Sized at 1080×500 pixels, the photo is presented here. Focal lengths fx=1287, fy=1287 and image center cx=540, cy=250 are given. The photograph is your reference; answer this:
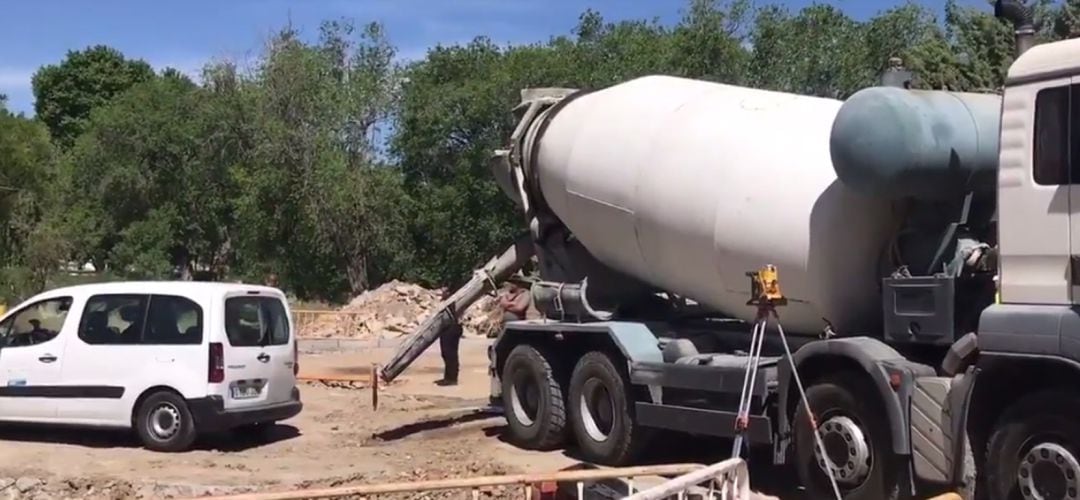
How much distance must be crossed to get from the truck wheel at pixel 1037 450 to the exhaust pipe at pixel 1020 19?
7.64ft

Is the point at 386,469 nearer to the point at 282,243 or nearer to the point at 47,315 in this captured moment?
the point at 47,315

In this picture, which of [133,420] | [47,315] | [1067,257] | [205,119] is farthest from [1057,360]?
[205,119]

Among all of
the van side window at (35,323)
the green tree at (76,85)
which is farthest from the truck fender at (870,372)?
the green tree at (76,85)

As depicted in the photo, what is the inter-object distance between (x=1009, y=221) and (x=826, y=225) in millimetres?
1838

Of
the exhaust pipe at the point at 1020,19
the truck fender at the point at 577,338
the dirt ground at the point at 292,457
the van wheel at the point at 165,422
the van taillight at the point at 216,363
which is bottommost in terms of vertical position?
the dirt ground at the point at 292,457

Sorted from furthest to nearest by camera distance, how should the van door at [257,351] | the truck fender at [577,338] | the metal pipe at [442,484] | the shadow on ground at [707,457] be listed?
the van door at [257,351] → the truck fender at [577,338] → the shadow on ground at [707,457] → the metal pipe at [442,484]

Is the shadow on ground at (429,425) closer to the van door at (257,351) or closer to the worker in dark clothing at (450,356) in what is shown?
the van door at (257,351)

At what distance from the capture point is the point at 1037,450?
299 inches

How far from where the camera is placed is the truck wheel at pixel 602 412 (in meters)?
11.6

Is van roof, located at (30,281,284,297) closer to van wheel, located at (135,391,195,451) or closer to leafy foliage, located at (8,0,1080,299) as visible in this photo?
van wheel, located at (135,391,195,451)

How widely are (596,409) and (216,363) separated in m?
3.79

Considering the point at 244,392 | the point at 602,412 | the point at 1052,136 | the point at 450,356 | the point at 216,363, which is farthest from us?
the point at 450,356

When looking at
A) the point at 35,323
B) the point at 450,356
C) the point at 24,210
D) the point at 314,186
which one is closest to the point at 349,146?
the point at 314,186

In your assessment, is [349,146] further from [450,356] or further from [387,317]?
[450,356]
